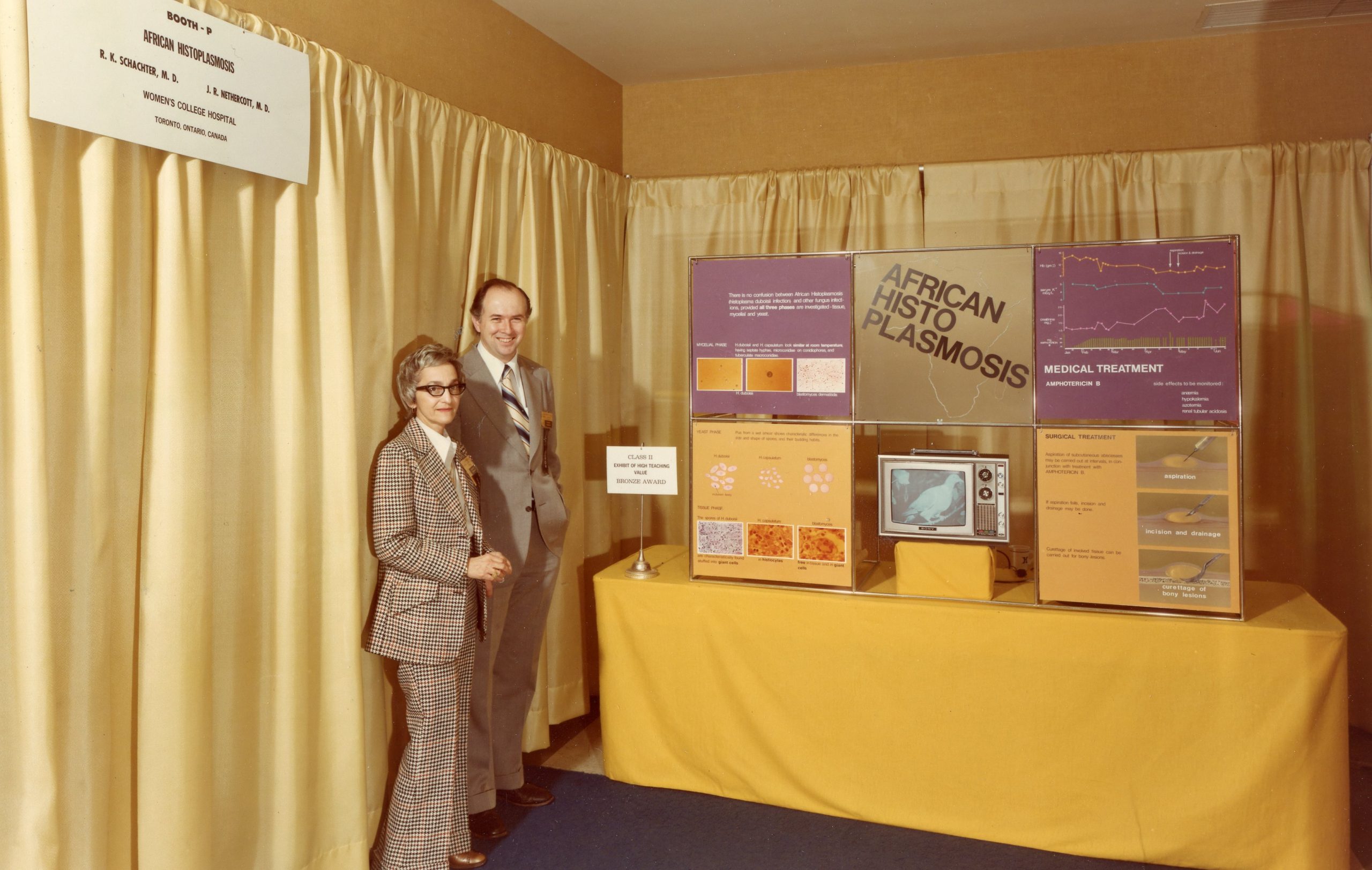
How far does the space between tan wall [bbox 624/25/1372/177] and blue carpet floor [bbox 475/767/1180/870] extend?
285 centimetres

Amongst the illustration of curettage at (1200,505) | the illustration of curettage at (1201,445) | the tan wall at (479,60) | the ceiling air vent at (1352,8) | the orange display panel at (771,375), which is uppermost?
the ceiling air vent at (1352,8)

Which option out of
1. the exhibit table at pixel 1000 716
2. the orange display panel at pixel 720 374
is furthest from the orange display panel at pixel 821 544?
the orange display panel at pixel 720 374

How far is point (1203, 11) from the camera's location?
3.43 meters

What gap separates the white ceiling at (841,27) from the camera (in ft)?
11.1

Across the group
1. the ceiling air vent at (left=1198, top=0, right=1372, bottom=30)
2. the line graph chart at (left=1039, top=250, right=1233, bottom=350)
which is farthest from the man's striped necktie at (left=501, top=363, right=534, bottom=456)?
the ceiling air vent at (left=1198, top=0, right=1372, bottom=30)

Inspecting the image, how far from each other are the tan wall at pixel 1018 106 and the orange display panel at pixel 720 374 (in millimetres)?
1620

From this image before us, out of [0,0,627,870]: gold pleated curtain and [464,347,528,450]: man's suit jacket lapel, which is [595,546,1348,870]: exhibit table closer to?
[464,347,528,450]: man's suit jacket lapel

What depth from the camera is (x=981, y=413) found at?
2842 millimetres

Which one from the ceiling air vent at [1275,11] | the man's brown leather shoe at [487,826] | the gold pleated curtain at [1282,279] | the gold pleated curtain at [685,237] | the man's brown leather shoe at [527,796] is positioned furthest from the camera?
the gold pleated curtain at [685,237]

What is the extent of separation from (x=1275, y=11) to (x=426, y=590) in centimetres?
381

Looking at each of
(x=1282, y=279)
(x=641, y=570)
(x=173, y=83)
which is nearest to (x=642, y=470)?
(x=641, y=570)

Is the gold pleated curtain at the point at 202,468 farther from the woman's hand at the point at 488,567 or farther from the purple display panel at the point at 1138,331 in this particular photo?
the purple display panel at the point at 1138,331

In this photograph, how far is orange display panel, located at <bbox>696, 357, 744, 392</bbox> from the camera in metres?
3.00

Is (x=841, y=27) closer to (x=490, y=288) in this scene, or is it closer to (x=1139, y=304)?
(x=1139, y=304)
